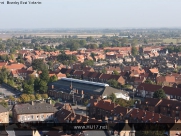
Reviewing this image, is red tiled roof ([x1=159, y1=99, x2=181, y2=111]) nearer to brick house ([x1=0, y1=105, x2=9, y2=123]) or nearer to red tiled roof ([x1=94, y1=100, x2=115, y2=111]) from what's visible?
red tiled roof ([x1=94, y1=100, x2=115, y2=111])

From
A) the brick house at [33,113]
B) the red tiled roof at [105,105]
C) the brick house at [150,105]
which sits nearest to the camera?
the brick house at [33,113]

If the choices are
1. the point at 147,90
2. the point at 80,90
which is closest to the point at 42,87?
the point at 80,90

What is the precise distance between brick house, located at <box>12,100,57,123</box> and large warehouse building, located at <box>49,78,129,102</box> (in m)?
9.19

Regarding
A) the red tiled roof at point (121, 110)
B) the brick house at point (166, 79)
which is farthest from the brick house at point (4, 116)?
the brick house at point (166, 79)

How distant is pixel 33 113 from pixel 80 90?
1283 cm

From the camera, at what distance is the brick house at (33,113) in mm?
28536

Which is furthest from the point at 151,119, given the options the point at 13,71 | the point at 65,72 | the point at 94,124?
the point at 13,71

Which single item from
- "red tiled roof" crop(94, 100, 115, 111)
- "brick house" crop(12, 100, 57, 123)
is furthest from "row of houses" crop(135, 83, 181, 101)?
"brick house" crop(12, 100, 57, 123)

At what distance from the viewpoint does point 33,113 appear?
28.8 meters

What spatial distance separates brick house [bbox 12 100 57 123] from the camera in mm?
28536

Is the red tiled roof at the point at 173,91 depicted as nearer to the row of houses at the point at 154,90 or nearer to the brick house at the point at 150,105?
the row of houses at the point at 154,90

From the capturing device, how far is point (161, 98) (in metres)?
34.9

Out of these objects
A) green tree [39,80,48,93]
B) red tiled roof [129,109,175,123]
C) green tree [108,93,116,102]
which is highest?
red tiled roof [129,109,175,123]

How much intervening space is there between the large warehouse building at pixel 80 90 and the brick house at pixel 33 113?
919cm
